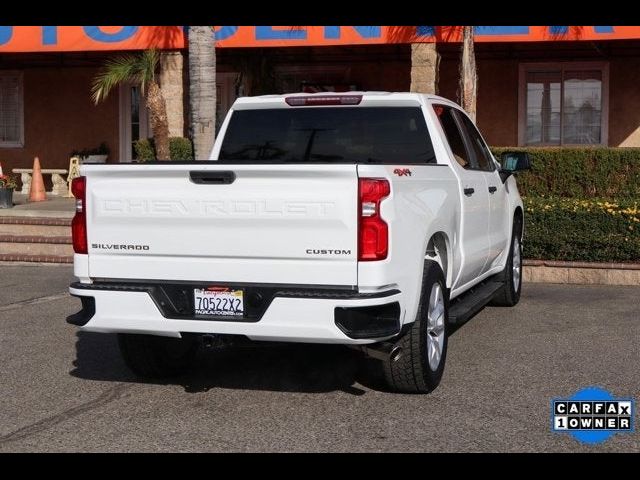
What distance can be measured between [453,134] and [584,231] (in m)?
4.65

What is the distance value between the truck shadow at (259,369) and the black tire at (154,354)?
0.07 meters

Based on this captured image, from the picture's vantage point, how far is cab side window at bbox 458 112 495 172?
27.1 feet

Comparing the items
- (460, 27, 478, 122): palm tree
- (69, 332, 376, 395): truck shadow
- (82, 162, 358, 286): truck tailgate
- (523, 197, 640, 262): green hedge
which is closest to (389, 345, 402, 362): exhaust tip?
(69, 332, 376, 395): truck shadow

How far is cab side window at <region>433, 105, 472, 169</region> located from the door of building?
1439cm

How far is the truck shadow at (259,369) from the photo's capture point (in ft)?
21.5

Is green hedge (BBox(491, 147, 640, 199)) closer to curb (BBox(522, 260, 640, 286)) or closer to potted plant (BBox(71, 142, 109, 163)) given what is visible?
curb (BBox(522, 260, 640, 286))

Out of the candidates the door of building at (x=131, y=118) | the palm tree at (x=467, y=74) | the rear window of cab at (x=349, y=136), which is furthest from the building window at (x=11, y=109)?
the rear window of cab at (x=349, y=136)

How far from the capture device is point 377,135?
7.23 metres

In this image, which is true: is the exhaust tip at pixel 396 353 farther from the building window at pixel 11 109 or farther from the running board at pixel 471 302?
the building window at pixel 11 109

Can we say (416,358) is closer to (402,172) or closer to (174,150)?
(402,172)

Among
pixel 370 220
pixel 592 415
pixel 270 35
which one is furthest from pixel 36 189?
pixel 592 415

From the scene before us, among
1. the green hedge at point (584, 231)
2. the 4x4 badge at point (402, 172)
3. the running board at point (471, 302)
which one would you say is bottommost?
the running board at point (471, 302)

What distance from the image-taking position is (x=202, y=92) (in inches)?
549

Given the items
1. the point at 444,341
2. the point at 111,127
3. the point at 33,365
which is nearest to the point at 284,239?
the point at 444,341
